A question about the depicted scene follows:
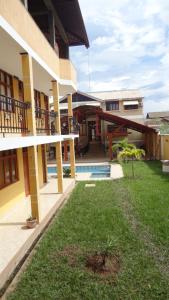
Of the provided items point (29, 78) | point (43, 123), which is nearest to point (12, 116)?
point (29, 78)

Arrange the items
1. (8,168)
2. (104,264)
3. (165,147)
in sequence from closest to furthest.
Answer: (104,264)
(8,168)
(165,147)

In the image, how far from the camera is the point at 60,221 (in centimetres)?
941

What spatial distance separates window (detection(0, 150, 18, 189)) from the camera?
33.7 ft

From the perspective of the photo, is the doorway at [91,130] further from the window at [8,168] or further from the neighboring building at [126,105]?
the window at [8,168]

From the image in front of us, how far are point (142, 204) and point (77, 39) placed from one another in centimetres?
994

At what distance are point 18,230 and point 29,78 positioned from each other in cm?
442

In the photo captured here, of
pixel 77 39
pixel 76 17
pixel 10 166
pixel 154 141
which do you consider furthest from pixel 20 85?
pixel 154 141

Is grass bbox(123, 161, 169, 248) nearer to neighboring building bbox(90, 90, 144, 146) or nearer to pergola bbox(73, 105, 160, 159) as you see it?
pergola bbox(73, 105, 160, 159)

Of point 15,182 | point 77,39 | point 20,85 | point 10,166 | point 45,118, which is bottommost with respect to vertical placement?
point 15,182

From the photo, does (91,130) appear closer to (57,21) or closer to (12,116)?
(57,21)

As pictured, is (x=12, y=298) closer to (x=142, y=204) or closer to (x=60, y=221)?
(x=60, y=221)

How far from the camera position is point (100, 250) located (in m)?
6.92

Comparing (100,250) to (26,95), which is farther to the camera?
(26,95)

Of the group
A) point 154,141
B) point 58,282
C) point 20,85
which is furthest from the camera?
point 154,141
